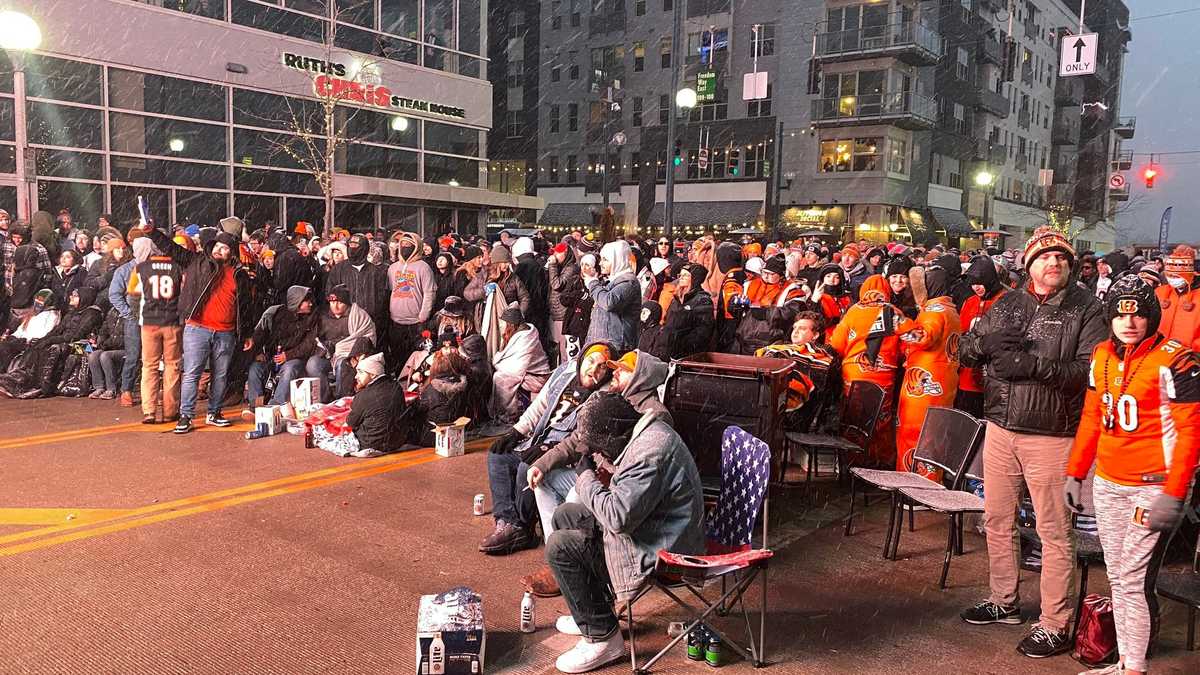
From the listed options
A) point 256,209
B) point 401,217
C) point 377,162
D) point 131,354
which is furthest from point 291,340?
point 401,217

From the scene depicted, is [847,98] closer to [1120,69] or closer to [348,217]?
[348,217]

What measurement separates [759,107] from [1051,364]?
139ft

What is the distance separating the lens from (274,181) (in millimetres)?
23891

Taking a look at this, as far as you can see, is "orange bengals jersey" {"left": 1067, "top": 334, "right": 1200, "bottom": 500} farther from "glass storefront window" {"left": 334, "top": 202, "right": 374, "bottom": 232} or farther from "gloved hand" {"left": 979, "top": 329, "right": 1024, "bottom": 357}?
"glass storefront window" {"left": 334, "top": 202, "right": 374, "bottom": 232}

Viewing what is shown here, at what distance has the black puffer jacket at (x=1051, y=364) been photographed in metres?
4.50

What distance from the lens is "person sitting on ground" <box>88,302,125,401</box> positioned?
10.5 meters

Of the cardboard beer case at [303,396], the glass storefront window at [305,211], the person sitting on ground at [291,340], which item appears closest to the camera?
the cardboard beer case at [303,396]

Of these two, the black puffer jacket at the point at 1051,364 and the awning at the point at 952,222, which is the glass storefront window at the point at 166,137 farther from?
the awning at the point at 952,222

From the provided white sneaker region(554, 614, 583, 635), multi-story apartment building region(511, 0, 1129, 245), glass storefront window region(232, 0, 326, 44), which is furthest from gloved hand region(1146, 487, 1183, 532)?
multi-story apartment building region(511, 0, 1129, 245)

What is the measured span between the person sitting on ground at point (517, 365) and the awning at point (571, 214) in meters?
42.2

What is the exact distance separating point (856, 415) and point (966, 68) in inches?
1834

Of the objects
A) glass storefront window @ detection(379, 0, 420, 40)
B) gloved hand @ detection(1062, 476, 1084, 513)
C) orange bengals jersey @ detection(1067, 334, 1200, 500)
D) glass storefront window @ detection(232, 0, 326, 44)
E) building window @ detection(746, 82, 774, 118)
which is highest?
building window @ detection(746, 82, 774, 118)

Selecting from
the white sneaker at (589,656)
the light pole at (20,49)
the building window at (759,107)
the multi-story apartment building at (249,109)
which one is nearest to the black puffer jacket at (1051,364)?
the white sneaker at (589,656)

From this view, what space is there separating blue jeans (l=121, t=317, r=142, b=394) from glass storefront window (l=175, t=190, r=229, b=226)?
1287 centimetres
